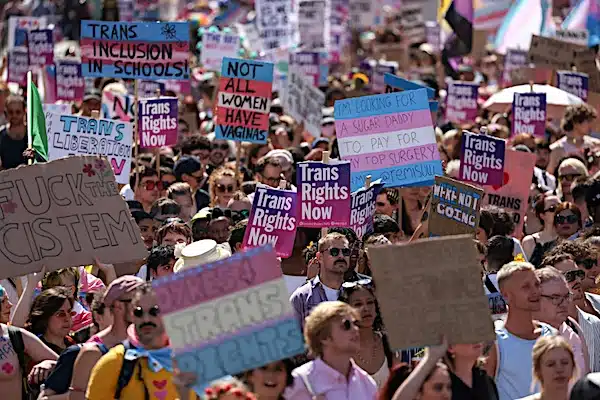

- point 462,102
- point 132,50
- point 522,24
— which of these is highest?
point 132,50

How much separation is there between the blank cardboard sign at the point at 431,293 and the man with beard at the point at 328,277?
1993 millimetres

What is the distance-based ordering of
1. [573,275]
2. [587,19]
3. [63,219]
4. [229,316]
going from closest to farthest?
[229,316] < [63,219] < [573,275] < [587,19]

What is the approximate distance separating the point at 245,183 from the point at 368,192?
6.33 feet

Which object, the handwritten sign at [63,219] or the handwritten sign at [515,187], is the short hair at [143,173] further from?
the handwritten sign at [63,219]

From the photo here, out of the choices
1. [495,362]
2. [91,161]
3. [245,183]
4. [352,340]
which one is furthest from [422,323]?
[245,183]

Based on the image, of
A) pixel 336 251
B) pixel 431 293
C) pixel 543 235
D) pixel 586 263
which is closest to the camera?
pixel 431 293

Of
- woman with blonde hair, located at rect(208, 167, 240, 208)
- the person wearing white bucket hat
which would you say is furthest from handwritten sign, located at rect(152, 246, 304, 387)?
woman with blonde hair, located at rect(208, 167, 240, 208)

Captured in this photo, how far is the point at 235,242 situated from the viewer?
10125 mm

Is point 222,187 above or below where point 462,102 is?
above

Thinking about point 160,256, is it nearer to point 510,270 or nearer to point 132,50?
point 510,270

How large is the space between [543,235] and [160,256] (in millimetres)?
3363

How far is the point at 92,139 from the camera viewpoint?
12.5 meters

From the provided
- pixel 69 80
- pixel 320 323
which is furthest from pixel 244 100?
pixel 320 323

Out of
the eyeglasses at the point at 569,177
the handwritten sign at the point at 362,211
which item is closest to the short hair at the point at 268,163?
the handwritten sign at the point at 362,211
